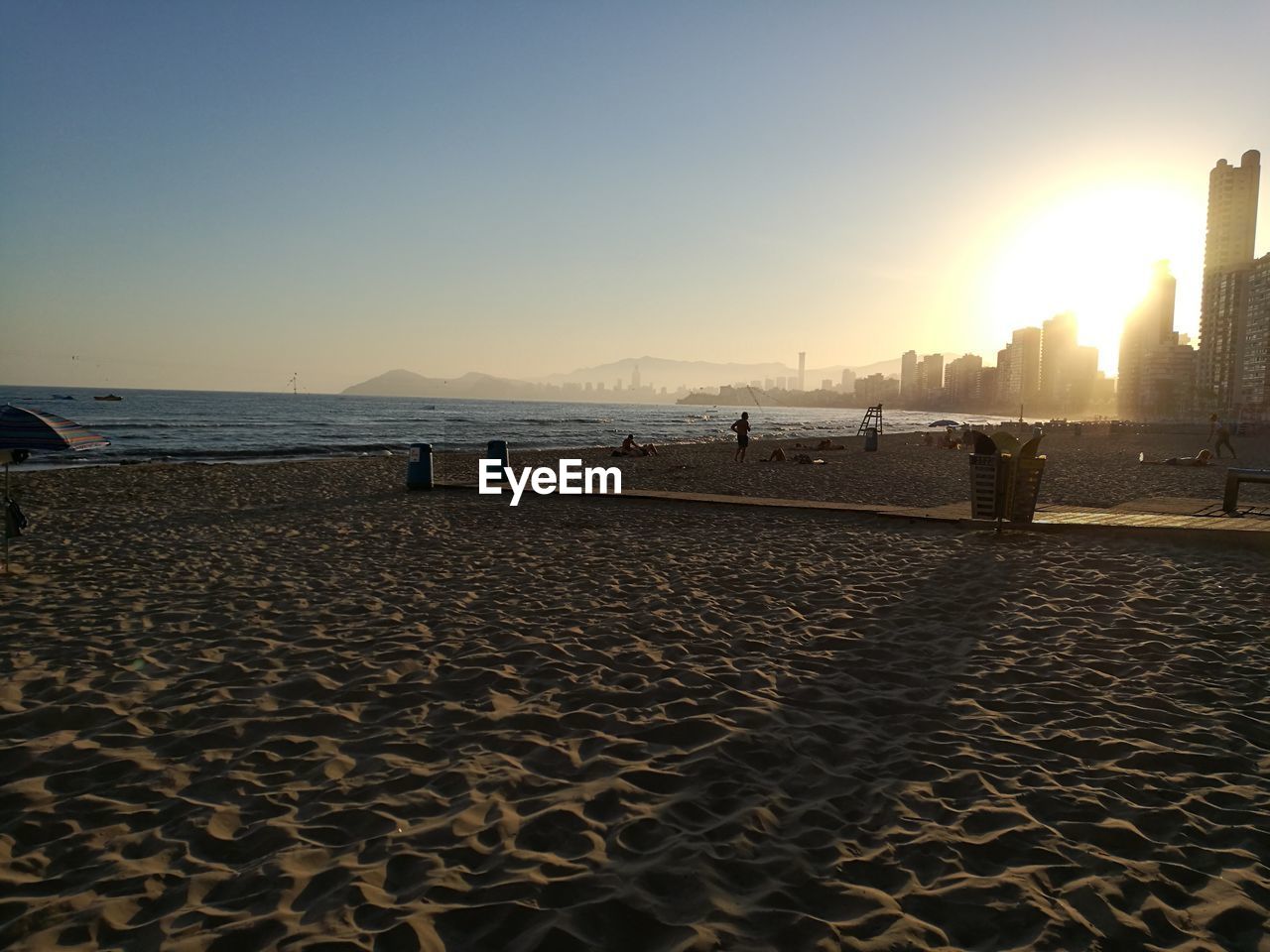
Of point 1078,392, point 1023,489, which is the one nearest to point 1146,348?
point 1078,392

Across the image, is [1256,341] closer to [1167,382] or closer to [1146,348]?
[1167,382]

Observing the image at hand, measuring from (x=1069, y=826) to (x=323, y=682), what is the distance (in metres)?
4.62

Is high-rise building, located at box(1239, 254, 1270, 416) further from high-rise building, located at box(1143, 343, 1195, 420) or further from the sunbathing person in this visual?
the sunbathing person

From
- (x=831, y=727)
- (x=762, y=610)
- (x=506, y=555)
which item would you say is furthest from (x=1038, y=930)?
(x=506, y=555)

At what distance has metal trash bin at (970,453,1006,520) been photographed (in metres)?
10.8

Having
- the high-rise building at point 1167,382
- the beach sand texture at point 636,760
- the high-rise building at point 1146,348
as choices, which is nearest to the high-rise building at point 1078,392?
the high-rise building at point 1146,348

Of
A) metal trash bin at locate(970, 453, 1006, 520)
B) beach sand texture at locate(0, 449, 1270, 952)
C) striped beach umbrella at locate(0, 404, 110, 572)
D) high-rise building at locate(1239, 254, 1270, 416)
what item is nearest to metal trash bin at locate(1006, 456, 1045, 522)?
metal trash bin at locate(970, 453, 1006, 520)

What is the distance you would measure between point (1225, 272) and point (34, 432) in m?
199

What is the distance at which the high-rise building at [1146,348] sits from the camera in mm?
151750

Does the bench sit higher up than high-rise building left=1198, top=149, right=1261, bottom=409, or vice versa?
high-rise building left=1198, top=149, right=1261, bottom=409

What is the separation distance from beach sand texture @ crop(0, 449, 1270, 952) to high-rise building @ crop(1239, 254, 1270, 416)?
476 feet

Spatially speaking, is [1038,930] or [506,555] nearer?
[1038,930]

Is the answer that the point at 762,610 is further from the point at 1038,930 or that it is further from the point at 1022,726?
the point at 1038,930

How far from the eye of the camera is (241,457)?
32.4 m
